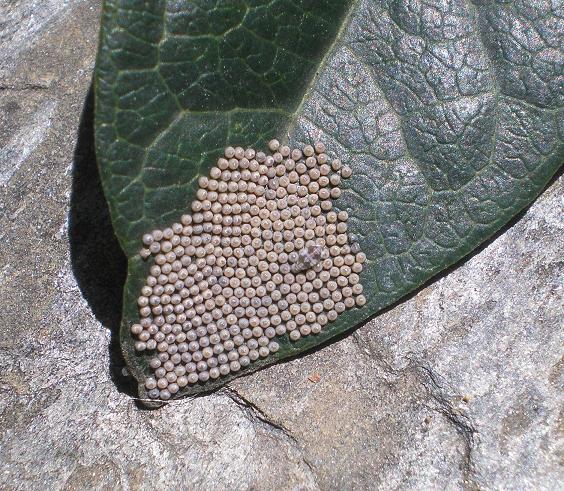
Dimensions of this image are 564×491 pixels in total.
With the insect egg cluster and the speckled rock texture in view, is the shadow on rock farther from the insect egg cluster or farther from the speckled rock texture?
the insect egg cluster

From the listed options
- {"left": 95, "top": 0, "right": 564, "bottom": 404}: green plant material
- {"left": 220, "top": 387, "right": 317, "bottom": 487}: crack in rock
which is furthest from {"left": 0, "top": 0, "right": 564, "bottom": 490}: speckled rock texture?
{"left": 95, "top": 0, "right": 564, "bottom": 404}: green plant material

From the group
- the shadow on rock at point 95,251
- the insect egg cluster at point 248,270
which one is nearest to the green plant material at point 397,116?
the insect egg cluster at point 248,270

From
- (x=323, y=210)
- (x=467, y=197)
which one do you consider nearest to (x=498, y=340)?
(x=467, y=197)

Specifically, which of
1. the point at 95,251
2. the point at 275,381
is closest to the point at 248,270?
the point at 275,381

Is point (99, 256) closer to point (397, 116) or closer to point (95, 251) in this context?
Answer: point (95, 251)

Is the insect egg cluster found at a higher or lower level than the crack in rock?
higher
